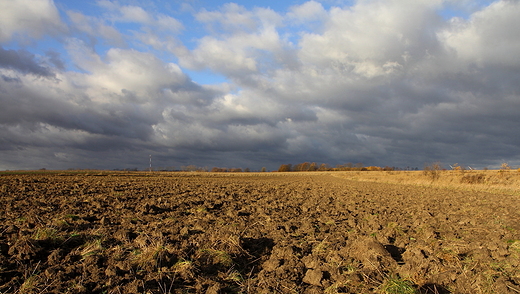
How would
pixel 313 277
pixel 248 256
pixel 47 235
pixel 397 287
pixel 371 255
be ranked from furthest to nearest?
pixel 47 235 < pixel 248 256 < pixel 371 255 < pixel 313 277 < pixel 397 287

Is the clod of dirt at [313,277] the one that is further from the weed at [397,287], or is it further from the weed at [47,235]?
the weed at [47,235]

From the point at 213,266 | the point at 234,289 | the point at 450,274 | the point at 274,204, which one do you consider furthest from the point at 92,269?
the point at 274,204

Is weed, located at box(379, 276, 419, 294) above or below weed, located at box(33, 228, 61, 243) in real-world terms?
below

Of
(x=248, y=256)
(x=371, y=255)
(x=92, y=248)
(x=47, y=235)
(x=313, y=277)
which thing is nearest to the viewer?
(x=313, y=277)

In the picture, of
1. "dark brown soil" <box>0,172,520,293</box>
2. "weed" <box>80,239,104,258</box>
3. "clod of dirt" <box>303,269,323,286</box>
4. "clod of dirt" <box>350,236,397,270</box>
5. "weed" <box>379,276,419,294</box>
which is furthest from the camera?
"weed" <box>80,239,104,258</box>

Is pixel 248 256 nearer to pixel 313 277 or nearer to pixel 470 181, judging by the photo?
pixel 313 277

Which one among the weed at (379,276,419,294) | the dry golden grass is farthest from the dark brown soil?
the dry golden grass

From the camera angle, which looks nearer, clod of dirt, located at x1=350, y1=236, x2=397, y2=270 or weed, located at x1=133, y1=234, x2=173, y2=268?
weed, located at x1=133, y1=234, x2=173, y2=268

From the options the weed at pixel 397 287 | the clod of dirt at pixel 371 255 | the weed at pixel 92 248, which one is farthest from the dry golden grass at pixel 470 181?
the weed at pixel 92 248

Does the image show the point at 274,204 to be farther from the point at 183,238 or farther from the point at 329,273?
the point at 329,273

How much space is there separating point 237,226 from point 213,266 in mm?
3044

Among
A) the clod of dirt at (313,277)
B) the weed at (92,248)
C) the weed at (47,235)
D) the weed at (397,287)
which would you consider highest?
the weed at (47,235)

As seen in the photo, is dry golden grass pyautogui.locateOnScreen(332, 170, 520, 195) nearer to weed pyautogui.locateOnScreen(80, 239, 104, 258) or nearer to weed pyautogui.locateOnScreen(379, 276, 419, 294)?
weed pyautogui.locateOnScreen(379, 276, 419, 294)

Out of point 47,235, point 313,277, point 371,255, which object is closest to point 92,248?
point 47,235
